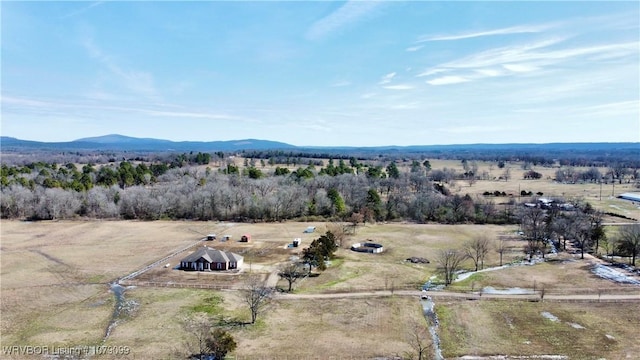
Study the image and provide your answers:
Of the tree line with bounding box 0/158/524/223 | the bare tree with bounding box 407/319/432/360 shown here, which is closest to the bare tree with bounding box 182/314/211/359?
the bare tree with bounding box 407/319/432/360

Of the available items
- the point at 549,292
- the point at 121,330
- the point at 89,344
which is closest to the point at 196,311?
the point at 121,330

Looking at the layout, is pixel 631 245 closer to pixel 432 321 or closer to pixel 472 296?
pixel 472 296

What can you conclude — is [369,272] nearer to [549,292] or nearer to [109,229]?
[549,292]

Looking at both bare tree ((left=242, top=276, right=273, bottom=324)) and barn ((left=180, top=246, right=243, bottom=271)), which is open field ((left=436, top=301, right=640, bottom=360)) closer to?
bare tree ((left=242, top=276, right=273, bottom=324))

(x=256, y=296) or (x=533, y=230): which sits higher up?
(x=533, y=230)

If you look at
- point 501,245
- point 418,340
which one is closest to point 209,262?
point 418,340
